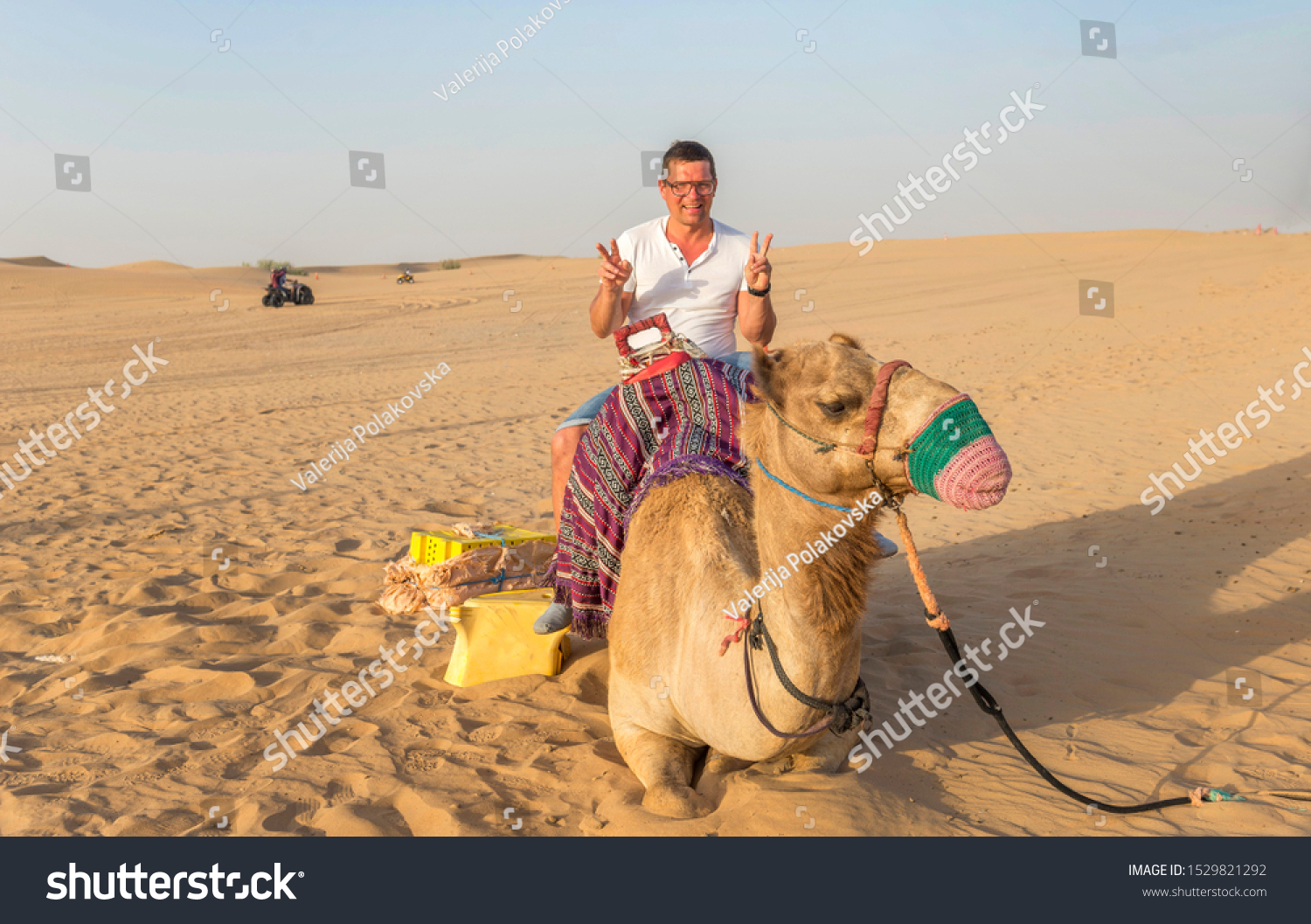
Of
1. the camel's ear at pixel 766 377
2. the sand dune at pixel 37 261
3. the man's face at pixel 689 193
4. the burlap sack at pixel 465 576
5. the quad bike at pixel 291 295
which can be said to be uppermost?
the sand dune at pixel 37 261

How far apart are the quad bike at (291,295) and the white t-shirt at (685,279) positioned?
107ft

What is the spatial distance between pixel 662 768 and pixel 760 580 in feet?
3.11

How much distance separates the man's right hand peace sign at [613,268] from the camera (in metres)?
4.82

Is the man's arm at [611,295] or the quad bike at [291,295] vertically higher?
the quad bike at [291,295]

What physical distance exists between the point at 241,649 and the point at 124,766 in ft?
4.67

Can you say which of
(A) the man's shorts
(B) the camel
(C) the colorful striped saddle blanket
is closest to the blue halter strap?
(B) the camel

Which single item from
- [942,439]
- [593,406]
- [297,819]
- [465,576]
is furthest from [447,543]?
[942,439]

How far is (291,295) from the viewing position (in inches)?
1414

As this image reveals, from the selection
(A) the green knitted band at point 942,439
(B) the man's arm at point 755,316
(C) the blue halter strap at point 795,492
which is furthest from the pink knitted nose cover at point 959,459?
(B) the man's arm at point 755,316

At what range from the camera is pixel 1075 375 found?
15.6 metres

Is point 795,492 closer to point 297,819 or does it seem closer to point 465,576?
point 297,819

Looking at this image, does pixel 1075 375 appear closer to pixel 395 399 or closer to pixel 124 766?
pixel 395 399

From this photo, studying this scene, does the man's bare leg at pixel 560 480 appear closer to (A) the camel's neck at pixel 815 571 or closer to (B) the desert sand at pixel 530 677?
(B) the desert sand at pixel 530 677
